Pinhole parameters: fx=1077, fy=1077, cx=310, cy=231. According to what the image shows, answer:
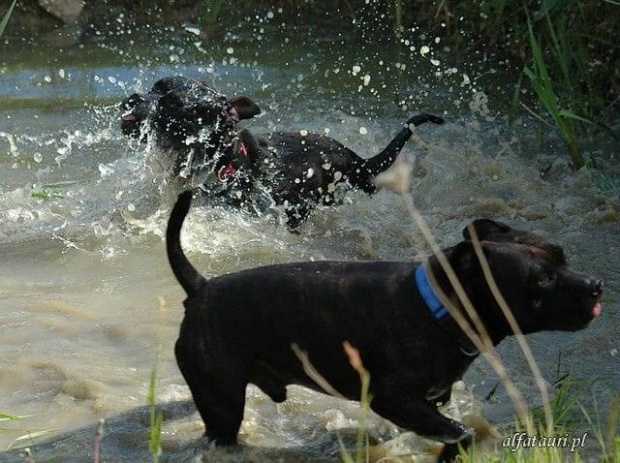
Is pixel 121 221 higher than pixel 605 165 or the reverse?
the reverse

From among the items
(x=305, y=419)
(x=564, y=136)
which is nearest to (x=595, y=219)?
(x=564, y=136)

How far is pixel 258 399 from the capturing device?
4.87 meters

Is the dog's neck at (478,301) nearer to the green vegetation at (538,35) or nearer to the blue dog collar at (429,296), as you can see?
the blue dog collar at (429,296)

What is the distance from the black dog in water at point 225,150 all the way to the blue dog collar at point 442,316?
3.08 meters

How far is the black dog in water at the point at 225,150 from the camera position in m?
6.84

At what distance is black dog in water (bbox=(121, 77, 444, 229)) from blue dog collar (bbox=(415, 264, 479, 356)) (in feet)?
10.1

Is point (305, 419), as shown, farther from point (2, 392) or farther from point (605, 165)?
point (605, 165)

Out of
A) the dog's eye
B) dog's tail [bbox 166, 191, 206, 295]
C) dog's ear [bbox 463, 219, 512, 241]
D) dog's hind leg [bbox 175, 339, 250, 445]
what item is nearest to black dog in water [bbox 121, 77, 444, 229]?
dog's tail [bbox 166, 191, 206, 295]

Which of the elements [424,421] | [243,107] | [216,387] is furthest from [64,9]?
[424,421]

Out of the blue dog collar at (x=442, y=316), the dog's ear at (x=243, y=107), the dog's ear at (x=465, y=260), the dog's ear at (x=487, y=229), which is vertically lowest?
the blue dog collar at (x=442, y=316)

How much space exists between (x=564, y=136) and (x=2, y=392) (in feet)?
13.8

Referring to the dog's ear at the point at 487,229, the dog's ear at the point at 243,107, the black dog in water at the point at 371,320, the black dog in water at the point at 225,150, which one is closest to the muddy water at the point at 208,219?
the black dog in water at the point at 225,150

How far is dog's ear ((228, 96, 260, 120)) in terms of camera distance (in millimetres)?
6992

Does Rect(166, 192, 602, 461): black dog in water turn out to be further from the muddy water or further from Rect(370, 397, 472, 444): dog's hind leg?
the muddy water
